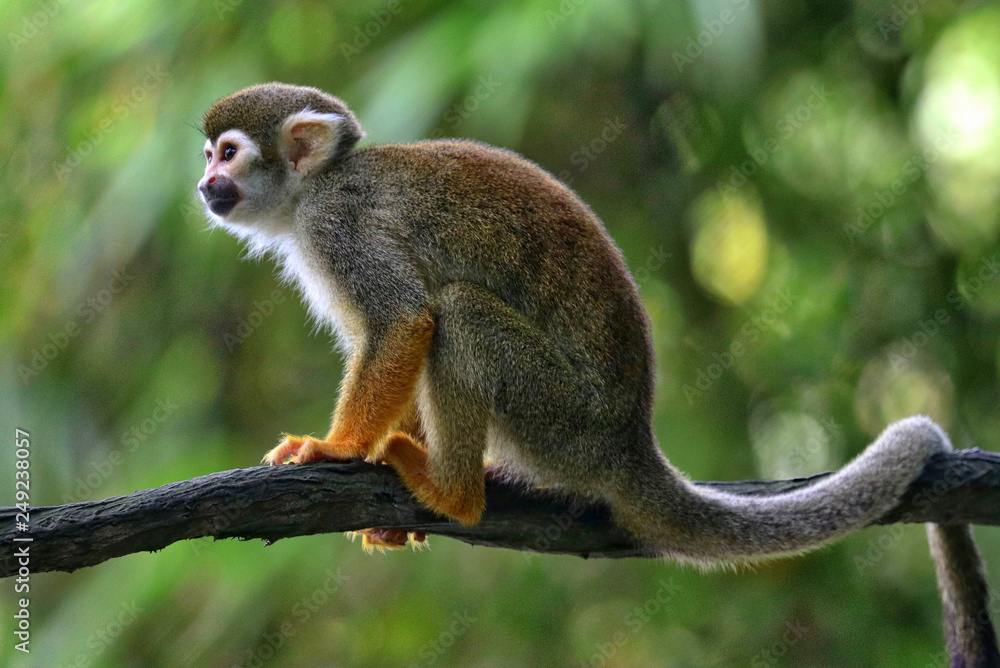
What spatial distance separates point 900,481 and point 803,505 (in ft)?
1.27

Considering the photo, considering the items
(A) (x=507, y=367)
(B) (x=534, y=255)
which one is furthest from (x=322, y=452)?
(B) (x=534, y=255)

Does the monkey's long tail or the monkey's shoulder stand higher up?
the monkey's shoulder

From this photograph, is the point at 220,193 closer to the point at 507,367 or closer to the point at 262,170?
the point at 262,170

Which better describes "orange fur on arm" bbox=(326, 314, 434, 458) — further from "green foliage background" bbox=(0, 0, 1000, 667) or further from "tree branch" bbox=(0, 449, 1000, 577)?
"green foliage background" bbox=(0, 0, 1000, 667)

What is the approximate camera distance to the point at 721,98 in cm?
628

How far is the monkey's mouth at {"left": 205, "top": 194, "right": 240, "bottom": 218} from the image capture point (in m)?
4.10

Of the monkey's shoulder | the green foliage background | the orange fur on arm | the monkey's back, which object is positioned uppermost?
the monkey's shoulder

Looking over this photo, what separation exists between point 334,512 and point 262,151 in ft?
6.00

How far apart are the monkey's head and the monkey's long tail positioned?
2153mm

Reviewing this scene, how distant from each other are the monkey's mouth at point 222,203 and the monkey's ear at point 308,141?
1.02ft

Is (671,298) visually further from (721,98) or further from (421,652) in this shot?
(421,652)

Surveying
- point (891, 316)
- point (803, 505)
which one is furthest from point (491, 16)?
point (803, 505)

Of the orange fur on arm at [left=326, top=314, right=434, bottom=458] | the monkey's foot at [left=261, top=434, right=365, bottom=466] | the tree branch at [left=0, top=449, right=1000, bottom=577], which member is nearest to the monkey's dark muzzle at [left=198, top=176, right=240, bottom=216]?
the orange fur on arm at [left=326, top=314, right=434, bottom=458]

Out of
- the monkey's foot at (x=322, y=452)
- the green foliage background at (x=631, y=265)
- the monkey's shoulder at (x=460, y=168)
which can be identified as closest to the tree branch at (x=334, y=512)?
the monkey's foot at (x=322, y=452)
